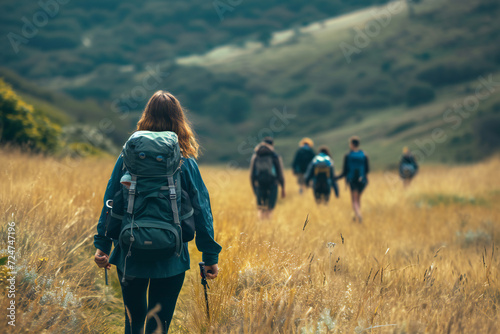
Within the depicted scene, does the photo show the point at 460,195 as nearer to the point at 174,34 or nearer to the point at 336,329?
the point at 336,329

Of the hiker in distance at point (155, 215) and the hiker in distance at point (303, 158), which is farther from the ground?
the hiker in distance at point (303, 158)

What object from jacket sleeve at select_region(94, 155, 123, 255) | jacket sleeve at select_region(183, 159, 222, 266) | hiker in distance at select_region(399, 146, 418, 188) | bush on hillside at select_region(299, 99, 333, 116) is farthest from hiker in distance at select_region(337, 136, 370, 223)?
bush on hillside at select_region(299, 99, 333, 116)

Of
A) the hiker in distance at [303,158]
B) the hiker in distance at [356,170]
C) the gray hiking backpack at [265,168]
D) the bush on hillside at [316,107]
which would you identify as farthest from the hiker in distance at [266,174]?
the bush on hillside at [316,107]

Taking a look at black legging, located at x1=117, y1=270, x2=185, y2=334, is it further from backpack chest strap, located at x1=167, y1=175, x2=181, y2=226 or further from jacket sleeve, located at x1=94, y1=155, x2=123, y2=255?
backpack chest strap, located at x1=167, y1=175, x2=181, y2=226

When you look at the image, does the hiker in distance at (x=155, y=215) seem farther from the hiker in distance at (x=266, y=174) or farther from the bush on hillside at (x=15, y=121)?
the bush on hillside at (x=15, y=121)

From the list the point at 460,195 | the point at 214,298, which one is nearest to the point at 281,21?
the point at 460,195

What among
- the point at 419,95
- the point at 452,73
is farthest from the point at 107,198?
the point at 452,73

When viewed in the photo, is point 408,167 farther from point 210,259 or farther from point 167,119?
point 167,119

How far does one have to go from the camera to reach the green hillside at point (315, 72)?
7662 cm

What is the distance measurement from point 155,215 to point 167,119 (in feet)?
2.23

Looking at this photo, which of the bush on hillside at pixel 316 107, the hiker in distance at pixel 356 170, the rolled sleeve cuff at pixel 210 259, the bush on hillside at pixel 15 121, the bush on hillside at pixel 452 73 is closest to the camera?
the rolled sleeve cuff at pixel 210 259

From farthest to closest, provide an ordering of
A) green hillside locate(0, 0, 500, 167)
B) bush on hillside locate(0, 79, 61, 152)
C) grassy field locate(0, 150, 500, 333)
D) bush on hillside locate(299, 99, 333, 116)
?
bush on hillside locate(299, 99, 333, 116)
green hillside locate(0, 0, 500, 167)
bush on hillside locate(0, 79, 61, 152)
grassy field locate(0, 150, 500, 333)

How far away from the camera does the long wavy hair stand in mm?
2627

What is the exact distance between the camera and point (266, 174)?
329 inches
